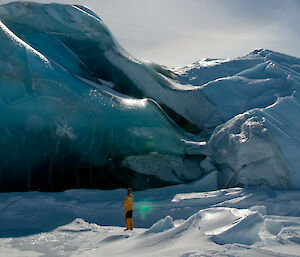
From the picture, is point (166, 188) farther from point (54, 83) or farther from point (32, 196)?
point (54, 83)

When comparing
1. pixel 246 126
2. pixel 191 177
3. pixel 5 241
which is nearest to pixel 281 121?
pixel 246 126

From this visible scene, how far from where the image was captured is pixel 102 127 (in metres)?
9.16

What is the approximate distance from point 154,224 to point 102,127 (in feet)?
16.0

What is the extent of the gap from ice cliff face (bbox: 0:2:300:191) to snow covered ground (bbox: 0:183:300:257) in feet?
2.11

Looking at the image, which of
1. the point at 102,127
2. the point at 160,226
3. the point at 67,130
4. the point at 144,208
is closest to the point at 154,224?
the point at 160,226

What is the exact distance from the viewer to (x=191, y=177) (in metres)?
9.70

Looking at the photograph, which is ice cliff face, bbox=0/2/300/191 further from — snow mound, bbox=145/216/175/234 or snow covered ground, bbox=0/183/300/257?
snow mound, bbox=145/216/175/234

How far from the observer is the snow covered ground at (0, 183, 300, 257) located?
384 cm

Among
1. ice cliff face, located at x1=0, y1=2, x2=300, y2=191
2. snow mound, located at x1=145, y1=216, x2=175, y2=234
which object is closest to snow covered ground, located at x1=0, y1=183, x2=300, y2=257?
snow mound, located at x1=145, y1=216, x2=175, y2=234

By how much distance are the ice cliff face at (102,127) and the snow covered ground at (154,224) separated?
0.64 metres

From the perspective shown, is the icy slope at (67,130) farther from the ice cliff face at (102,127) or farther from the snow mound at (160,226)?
the snow mound at (160,226)

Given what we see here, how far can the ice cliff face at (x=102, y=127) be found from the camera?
8422 millimetres

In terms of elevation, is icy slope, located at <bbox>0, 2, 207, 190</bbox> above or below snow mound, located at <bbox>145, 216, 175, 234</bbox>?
above

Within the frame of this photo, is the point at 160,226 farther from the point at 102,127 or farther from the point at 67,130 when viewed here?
the point at 102,127
